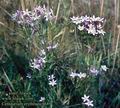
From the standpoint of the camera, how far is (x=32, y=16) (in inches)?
96.9

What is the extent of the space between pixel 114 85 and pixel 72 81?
0.90 feet

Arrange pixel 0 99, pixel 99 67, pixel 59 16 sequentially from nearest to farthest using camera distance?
1. pixel 0 99
2. pixel 99 67
3. pixel 59 16

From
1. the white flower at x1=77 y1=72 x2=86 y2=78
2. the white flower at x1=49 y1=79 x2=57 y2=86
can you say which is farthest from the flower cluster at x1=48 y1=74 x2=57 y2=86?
the white flower at x1=77 y1=72 x2=86 y2=78

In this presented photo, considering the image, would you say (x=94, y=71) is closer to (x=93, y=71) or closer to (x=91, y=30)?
(x=93, y=71)

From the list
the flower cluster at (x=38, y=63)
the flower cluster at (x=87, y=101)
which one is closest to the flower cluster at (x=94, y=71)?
the flower cluster at (x=87, y=101)

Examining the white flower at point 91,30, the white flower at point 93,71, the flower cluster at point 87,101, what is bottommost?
the flower cluster at point 87,101

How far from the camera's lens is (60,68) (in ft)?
7.83

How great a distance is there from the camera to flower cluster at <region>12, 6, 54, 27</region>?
243cm

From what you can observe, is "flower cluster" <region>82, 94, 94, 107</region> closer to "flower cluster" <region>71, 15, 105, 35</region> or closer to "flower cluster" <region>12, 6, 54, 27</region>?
"flower cluster" <region>71, 15, 105, 35</region>

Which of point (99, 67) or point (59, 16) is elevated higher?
point (59, 16)

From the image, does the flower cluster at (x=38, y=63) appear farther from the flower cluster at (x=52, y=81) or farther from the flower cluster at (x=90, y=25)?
the flower cluster at (x=90, y=25)

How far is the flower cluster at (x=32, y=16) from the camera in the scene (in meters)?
2.43

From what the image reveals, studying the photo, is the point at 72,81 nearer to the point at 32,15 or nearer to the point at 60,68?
the point at 60,68

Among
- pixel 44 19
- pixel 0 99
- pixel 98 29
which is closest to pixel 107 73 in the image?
pixel 98 29
